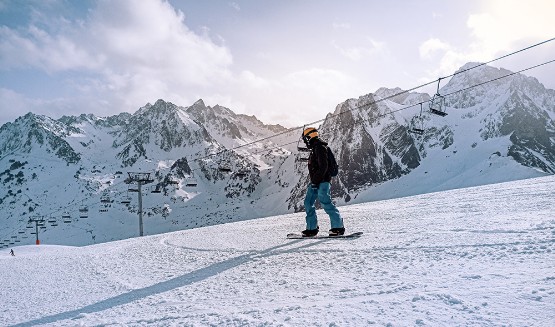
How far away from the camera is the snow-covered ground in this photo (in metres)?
3.10

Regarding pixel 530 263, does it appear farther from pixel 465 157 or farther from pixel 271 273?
pixel 465 157

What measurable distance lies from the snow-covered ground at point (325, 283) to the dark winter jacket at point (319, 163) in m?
1.25

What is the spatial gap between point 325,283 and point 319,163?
386 cm

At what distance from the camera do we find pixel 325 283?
421 centimetres

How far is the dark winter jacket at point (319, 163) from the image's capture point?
778 centimetres

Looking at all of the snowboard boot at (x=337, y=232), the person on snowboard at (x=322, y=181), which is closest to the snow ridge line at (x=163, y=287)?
the snowboard boot at (x=337, y=232)

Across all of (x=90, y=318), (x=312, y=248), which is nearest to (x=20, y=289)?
(x=90, y=318)

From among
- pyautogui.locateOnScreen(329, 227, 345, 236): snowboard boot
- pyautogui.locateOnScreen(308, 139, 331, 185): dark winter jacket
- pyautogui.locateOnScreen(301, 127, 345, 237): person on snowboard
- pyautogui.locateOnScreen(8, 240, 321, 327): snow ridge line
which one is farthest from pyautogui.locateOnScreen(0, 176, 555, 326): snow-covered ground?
pyautogui.locateOnScreen(308, 139, 331, 185): dark winter jacket

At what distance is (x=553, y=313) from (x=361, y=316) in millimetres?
1340

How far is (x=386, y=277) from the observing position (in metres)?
4.12

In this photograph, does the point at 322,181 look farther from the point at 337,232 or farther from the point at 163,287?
the point at 163,287

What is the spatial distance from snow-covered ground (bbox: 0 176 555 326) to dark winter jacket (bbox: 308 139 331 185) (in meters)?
1.25

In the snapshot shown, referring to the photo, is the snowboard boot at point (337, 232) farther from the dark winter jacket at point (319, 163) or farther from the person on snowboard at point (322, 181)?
the dark winter jacket at point (319, 163)

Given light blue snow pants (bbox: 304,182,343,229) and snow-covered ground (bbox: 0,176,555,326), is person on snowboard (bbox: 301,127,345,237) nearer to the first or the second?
light blue snow pants (bbox: 304,182,343,229)
